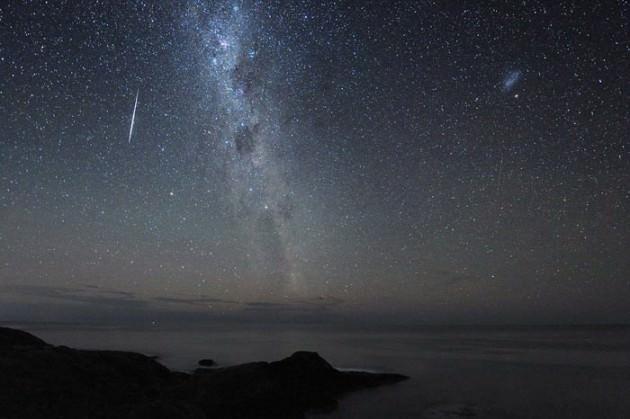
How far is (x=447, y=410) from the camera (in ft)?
66.6

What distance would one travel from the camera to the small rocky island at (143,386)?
1024cm

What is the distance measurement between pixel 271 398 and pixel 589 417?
1490 cm

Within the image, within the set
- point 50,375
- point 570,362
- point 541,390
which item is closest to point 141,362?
point 50,375

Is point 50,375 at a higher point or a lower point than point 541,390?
higher

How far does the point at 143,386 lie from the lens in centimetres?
1579

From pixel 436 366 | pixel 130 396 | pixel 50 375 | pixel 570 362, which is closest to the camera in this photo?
pixel 50 375

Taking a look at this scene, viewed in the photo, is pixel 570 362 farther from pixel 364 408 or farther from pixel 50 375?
pixel 50 375

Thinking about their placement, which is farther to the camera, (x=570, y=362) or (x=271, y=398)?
(x=570, y=362)

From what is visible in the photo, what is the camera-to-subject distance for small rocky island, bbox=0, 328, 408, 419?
1024 cm

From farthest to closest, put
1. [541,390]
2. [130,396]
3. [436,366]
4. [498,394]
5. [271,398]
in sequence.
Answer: [436,366], [541,390], [498,394], [271,398], [130,396]

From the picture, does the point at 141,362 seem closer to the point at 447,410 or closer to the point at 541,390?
the point at 447,410

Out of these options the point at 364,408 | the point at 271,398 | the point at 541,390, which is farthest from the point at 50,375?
the point at 541,390

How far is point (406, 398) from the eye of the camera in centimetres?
2292

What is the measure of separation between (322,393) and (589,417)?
A: 12512mm
